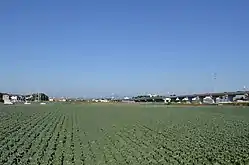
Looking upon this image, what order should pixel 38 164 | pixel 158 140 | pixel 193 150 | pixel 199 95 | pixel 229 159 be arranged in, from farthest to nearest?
pixel 199 95, pixel 158 140, pixel 193 150, pixel 229 159, pixel 38 164

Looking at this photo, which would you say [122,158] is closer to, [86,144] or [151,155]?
[151,155]

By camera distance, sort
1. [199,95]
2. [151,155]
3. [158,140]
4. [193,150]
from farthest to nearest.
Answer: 1. [199,95]
2. [158,140]
3. [193,150]
4. [151,155]

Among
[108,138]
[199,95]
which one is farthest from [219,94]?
[108,138]

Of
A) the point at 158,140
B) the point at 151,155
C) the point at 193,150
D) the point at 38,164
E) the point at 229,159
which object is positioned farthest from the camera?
the point at 158,140

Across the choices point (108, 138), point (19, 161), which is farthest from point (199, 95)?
point (19, 161)

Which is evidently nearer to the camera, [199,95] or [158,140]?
[158,140]

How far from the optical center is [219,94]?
455 feet

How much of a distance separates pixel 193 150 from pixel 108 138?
6.86 meters

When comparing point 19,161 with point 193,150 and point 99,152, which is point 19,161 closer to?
point 99,152

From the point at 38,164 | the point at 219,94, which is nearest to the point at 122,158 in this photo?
the point at 38,164

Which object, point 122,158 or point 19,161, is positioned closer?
point 19,161

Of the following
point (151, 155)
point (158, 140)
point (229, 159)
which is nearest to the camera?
point (229, 159)

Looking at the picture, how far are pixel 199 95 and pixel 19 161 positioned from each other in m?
140

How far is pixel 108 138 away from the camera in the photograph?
24.1 m
